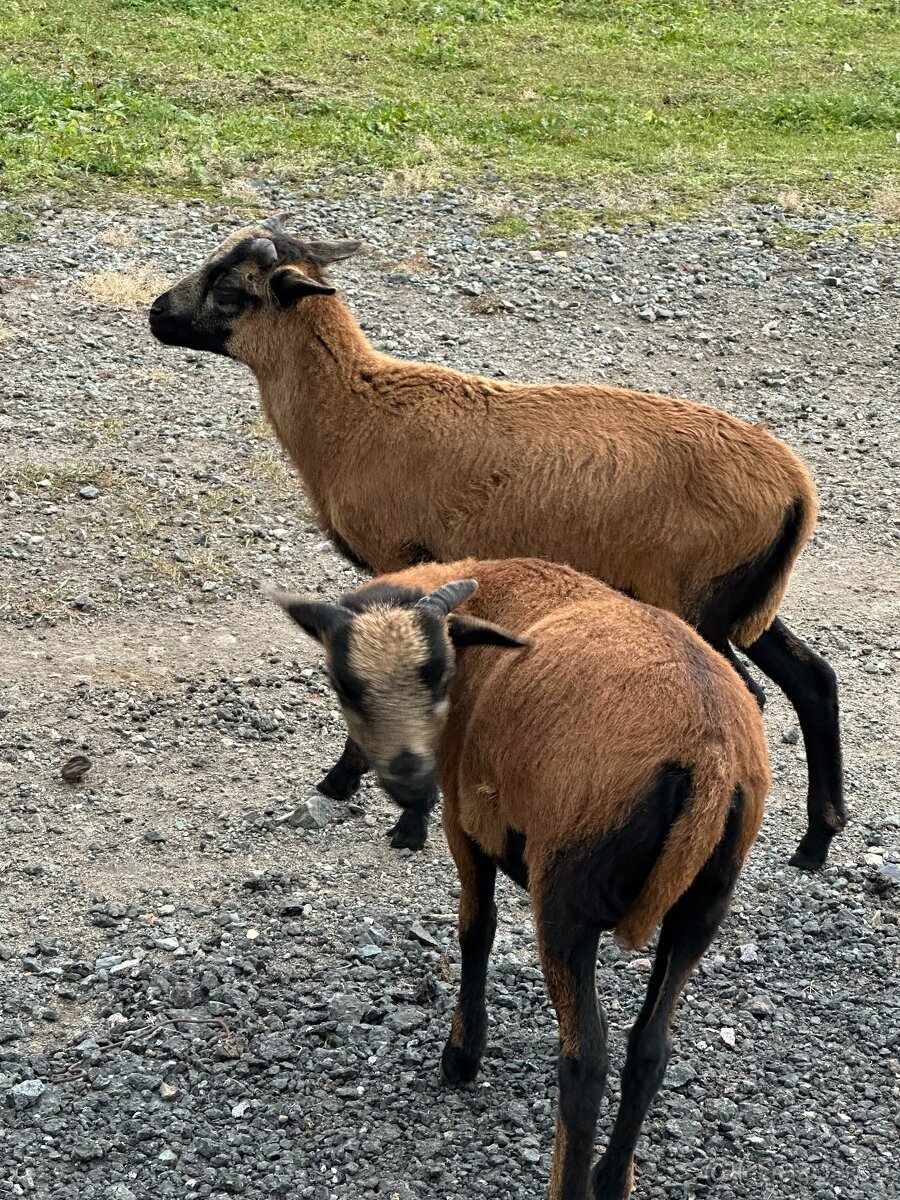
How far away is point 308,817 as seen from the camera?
7.55 metres

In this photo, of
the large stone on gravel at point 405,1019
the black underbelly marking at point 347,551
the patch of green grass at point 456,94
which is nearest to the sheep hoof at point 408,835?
the large stone on gravel at point 405,1019

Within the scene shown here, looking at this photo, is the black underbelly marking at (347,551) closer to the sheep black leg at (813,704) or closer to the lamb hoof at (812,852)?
the sheep black leg at (813,704)

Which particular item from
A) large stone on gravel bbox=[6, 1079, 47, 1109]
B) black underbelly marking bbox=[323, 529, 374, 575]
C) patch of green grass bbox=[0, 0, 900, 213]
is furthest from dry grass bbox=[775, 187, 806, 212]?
large stone on gravel bbox=[6, 1079, 47, 1109]

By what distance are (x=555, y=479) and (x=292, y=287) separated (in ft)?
6.67

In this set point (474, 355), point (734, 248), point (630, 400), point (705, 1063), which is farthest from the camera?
point (734, 248)

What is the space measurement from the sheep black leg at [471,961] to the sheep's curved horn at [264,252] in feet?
13.1

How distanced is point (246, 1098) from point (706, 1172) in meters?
1.74

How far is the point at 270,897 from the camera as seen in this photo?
273 inches

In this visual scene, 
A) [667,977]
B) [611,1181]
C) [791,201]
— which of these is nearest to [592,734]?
[667,977]

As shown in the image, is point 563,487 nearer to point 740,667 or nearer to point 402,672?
point 740,667

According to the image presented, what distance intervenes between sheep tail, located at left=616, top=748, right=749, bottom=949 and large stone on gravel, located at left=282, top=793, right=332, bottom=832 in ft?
9.37

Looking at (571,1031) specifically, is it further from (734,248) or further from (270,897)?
(734,248)

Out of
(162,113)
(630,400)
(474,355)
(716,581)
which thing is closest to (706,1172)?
(716,581)

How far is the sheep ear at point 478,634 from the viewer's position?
17.5 feet
